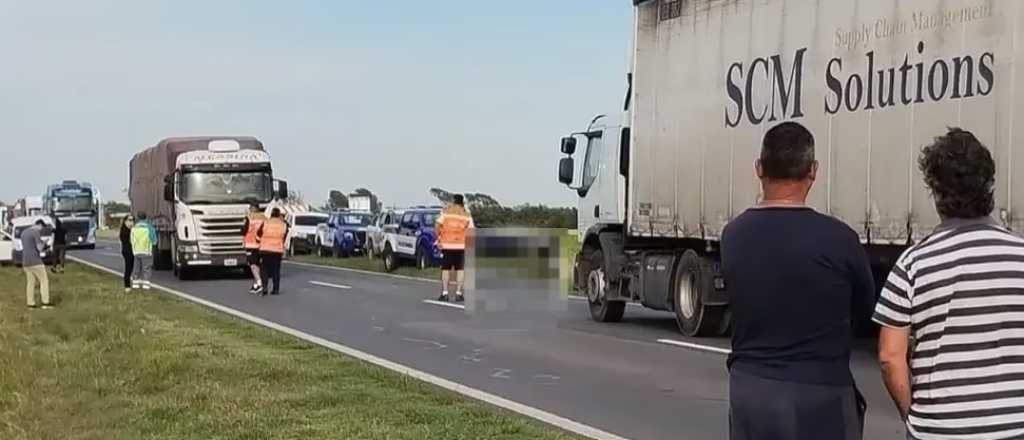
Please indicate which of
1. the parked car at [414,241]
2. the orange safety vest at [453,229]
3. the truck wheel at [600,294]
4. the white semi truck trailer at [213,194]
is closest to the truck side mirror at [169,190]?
the white semi truck trailer at [213,194]

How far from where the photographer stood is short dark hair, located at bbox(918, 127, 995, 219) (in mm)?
4426

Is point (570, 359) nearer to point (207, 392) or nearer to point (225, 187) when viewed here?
point (207, 392)

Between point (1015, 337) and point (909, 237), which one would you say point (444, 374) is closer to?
point (909, 237)

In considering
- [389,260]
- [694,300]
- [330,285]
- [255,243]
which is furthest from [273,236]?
[389,260]

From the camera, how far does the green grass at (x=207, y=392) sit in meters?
9.98

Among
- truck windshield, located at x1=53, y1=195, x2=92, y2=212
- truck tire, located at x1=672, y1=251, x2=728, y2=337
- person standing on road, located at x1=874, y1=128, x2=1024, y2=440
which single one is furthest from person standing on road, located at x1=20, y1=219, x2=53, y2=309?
truck windshield, located at x1=53, y1=195, x2=92, y2=212

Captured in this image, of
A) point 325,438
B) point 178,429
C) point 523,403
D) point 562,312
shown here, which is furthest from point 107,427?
point 562,312

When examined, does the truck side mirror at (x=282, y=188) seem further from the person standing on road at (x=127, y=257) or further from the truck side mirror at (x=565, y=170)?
the truck side mirror at (x=565, y=170)

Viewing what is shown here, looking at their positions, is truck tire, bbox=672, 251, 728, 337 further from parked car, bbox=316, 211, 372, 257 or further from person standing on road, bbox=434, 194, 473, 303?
parked car, bbox=316, 211, 372, 257

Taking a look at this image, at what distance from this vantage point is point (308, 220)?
59.1 metres

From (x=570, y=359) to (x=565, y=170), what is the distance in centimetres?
612

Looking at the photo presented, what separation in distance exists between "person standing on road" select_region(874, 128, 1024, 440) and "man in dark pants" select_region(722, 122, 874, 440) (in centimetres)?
25

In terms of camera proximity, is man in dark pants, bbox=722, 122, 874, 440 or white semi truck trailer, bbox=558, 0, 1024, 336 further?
white semi truck trailer, bbox=558, 0, 1024, 336

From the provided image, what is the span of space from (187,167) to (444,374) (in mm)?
20819
